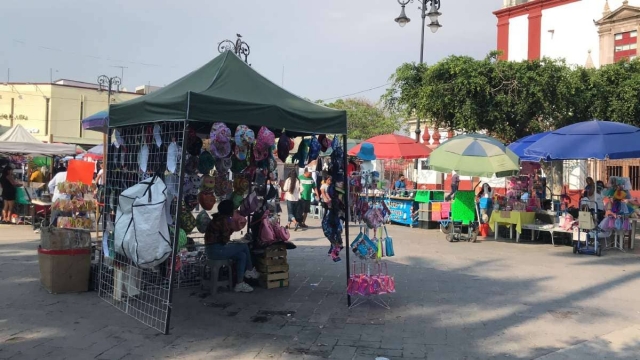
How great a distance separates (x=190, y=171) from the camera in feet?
23.6

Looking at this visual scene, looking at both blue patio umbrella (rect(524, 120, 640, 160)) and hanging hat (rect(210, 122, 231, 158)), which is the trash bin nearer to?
hanging hat (rect(210, 122, 231, 158))

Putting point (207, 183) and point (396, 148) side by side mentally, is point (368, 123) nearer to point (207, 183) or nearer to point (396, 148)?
point (396, 148)

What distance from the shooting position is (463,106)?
1725 cm

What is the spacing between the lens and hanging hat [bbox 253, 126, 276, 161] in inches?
250

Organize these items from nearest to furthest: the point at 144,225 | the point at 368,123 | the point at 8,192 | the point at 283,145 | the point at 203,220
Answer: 1. the point at 144,225
2. the point at 283,145
3. the point at 203,220
4. the point at 8,192
5. the point at 368,123

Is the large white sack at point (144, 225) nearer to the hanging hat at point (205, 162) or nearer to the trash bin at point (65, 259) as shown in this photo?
the hanging hat at point (205, 162)

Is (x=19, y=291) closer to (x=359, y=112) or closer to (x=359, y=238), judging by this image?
(x=359, y=238)


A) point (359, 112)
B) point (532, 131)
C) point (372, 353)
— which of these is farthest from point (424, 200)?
point (359, 112)

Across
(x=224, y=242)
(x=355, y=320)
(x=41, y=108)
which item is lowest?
(x=355, y=320)

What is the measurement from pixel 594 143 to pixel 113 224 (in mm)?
9733

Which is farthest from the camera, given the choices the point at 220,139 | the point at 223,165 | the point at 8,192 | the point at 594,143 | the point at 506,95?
the point at 506,95

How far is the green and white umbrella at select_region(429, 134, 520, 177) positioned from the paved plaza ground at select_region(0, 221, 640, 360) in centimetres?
326

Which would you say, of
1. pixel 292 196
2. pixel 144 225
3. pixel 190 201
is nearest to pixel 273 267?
pixel 190 201

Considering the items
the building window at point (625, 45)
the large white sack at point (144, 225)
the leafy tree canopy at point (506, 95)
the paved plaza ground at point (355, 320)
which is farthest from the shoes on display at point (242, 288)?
the building window at point (625, 45)
